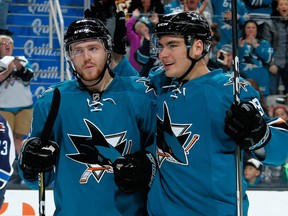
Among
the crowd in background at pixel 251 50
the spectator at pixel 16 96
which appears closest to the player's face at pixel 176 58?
the crowd in background at pixel 251 50

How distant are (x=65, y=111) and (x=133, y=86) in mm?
263

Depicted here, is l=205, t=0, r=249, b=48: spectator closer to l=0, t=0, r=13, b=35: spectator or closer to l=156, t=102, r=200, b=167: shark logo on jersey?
l=0, t=0, r=13, b=35: spectator

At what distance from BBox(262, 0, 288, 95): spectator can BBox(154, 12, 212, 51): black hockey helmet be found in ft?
9.35

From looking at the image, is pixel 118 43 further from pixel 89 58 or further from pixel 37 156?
pixel 37 156

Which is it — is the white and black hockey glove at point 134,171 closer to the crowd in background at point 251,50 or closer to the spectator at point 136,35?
the crowd in background at point 251,50

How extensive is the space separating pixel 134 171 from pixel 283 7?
4011mm

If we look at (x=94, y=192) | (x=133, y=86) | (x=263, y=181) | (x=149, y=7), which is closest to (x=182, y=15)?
(x=133, y=86)

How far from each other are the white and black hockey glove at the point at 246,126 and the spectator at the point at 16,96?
143 inches

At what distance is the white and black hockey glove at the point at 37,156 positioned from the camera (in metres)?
2.29

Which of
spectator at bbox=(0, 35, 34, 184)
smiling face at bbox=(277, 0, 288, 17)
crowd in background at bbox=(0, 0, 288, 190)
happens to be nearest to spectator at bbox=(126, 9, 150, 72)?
crowd in background at bbox=(0, 0, 288, 190)

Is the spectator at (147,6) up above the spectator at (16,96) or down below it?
above

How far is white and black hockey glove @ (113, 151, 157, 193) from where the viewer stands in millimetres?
2248

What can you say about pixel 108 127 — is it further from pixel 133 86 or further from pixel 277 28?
pixel 277 28

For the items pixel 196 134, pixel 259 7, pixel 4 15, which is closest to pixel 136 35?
pixel 259 7
